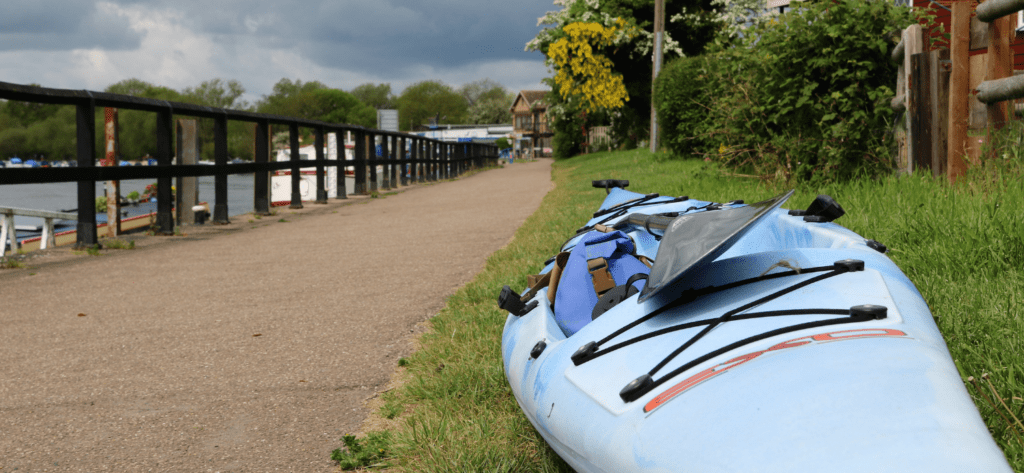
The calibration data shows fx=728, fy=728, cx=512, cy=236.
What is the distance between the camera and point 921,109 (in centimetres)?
493

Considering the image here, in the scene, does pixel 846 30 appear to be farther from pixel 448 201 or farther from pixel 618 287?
pixel 448 201

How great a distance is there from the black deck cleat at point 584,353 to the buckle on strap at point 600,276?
74 cm

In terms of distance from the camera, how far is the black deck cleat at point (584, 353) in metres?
1.75

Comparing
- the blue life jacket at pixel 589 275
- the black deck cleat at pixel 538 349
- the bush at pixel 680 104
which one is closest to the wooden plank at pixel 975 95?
the blue life jacket at pixel 589 275

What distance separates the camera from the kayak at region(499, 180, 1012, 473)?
1.10 metres

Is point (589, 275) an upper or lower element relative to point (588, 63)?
lower

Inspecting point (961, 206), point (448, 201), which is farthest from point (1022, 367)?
point (448, 201)

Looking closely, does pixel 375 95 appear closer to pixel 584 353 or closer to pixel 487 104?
pixel 487 104

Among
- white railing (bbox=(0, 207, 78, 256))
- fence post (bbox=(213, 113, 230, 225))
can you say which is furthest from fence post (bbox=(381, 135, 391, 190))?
white railing (bbox=(0, 207, 78, 256))

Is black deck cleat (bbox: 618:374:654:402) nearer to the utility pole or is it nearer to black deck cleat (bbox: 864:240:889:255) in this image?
black deck cleat (bbox: 864:240:889:255)

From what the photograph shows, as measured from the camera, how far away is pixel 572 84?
27.9 metres

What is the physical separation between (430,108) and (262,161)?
133 meters

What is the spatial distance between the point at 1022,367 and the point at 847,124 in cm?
441

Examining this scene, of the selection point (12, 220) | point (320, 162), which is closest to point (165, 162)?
point (12, 220)
